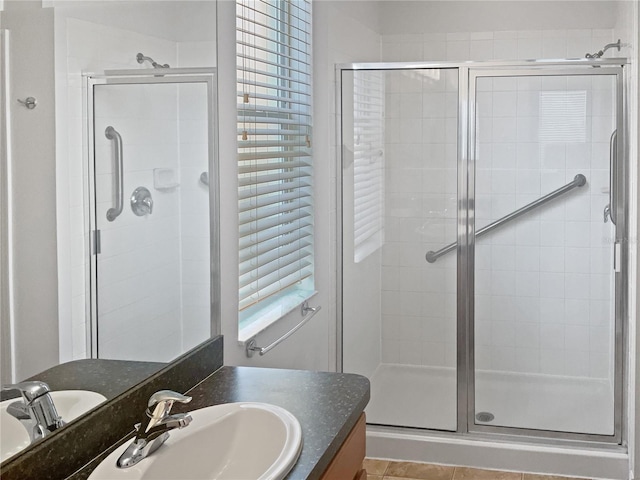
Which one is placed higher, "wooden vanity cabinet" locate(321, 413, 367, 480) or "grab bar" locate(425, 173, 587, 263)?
"grab bar" locate(425, 173, 587, 263)

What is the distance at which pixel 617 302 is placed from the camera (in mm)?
3352

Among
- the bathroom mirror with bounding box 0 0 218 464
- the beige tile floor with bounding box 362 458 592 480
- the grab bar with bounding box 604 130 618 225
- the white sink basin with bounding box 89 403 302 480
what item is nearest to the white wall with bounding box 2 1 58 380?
the bathroom mirror with bounding box 0 0 218 464

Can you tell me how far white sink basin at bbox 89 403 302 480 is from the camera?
5.11 ft

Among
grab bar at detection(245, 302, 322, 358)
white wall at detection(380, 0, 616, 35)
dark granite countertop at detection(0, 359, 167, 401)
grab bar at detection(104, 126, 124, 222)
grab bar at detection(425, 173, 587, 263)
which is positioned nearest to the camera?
dark granite countertop at detection(0, 359, 167, 401)

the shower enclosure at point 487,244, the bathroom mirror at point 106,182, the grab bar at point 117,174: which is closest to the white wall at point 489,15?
the shower enclosure at point 487,244

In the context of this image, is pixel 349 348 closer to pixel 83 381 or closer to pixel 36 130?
pixel 83 381

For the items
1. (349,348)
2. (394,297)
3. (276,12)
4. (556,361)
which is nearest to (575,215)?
(556,361)

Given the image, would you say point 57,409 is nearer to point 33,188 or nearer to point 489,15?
point 33,188

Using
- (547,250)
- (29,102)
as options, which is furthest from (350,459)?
(547,250)

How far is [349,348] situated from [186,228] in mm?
1722

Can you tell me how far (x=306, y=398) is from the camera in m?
1.89

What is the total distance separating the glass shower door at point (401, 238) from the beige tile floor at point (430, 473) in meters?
0.21

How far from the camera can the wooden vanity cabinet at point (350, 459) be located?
1688mm

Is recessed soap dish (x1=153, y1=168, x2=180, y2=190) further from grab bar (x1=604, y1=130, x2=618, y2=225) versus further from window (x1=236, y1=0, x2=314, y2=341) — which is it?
grab bar (x1=604, y1=130, x2=618, y2=225)
